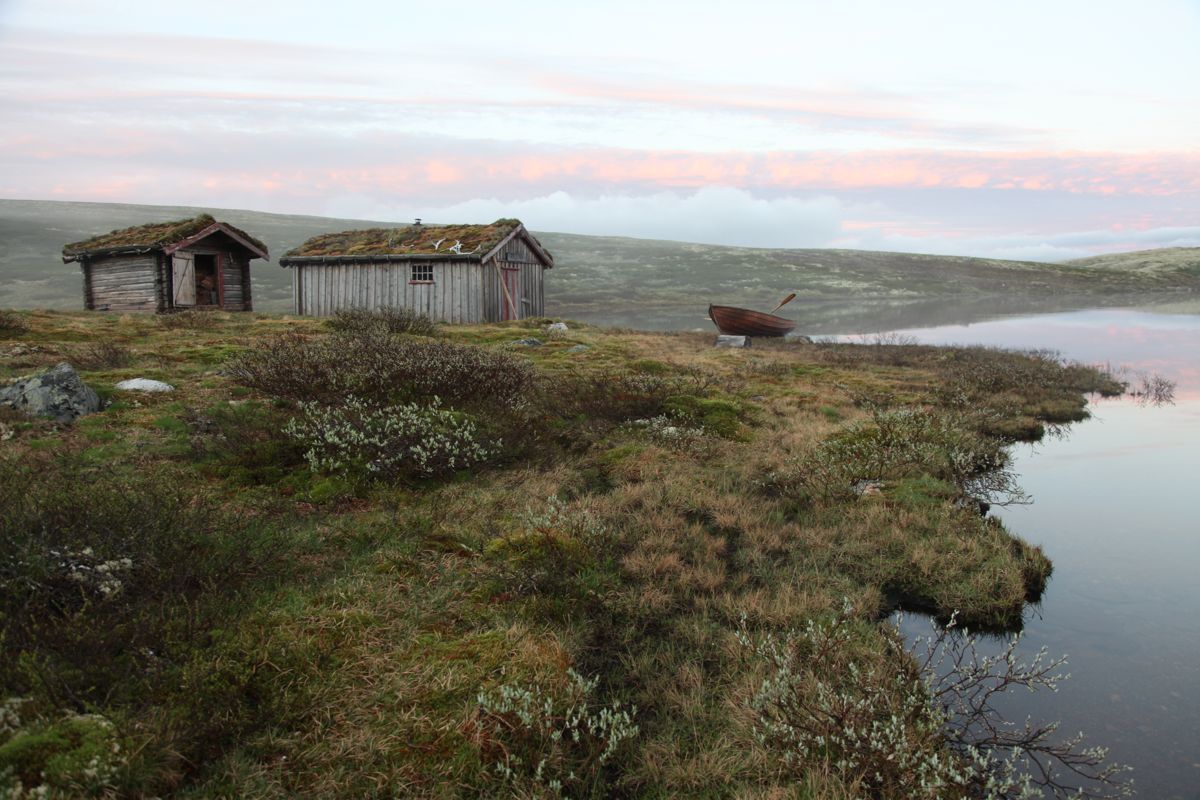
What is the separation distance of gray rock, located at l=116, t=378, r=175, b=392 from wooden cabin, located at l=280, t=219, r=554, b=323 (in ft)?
55.9

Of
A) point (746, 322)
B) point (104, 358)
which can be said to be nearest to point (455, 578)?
point (104, 358)

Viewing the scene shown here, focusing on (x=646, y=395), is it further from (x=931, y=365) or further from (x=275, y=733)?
(x=931, y=365)

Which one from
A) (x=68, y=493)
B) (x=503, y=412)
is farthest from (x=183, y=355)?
(x=68, y=493)

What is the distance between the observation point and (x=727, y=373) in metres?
19.0

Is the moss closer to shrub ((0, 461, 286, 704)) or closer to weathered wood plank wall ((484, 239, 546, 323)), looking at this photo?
shrub ((0, 461, 286, 704))

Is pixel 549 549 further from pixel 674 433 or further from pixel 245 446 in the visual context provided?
pixel 674 433

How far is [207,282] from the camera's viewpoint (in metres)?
29.0

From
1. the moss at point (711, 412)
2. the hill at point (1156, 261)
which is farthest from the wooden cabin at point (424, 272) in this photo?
the hill at point (1156, 261)

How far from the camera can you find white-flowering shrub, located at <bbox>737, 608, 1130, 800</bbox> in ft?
13.2

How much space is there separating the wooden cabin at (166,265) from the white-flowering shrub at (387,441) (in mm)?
A: 21670

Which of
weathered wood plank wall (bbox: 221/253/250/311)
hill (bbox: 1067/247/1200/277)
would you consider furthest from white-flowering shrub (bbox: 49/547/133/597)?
hill (bbox: 1067/247/1200/277)

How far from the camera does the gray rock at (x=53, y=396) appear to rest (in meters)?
9.82

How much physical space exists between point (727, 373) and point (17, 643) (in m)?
16.4

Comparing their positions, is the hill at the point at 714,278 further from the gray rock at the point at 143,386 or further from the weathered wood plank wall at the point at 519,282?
the gray rock at the point at 143,386
